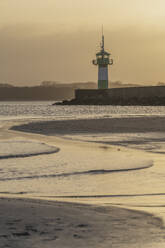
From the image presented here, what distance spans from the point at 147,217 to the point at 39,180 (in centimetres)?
459

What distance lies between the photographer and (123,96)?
12544cm

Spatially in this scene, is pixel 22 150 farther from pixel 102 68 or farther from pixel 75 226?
pixel 102 68

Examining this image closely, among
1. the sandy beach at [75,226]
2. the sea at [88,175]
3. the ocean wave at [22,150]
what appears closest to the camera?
the sandy beach at [75,226]

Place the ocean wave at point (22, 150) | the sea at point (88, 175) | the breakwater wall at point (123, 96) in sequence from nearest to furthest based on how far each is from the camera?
1. the sea at point (88, 175)
2. the ocean wave at point (22, 150)
3. the breakwater wall at point (123, 96)

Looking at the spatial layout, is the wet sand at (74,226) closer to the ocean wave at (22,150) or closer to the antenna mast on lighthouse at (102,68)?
the ocean wave at (22,150)

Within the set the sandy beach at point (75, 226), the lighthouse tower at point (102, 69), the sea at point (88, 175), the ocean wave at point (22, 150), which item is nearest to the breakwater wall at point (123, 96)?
the lighthouse tower at point (102, 69)

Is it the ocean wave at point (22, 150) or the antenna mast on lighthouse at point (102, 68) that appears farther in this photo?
the antenna mast on lighthouse at point (102, 68)

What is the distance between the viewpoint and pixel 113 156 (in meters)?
15.8

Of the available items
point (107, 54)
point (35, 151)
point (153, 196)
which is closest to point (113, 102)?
point (107, 54)

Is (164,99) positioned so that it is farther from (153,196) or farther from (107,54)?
(153,196)

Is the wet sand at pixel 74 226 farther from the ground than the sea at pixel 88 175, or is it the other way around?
the wet sand at pixel 74 226

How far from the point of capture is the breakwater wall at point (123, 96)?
11381 centimetres

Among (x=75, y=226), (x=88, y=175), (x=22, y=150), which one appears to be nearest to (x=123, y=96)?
(x=22, y=150)

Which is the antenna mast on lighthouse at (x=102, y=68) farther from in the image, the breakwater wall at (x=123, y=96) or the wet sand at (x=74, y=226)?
the wet sand at (x=74, y=226)
